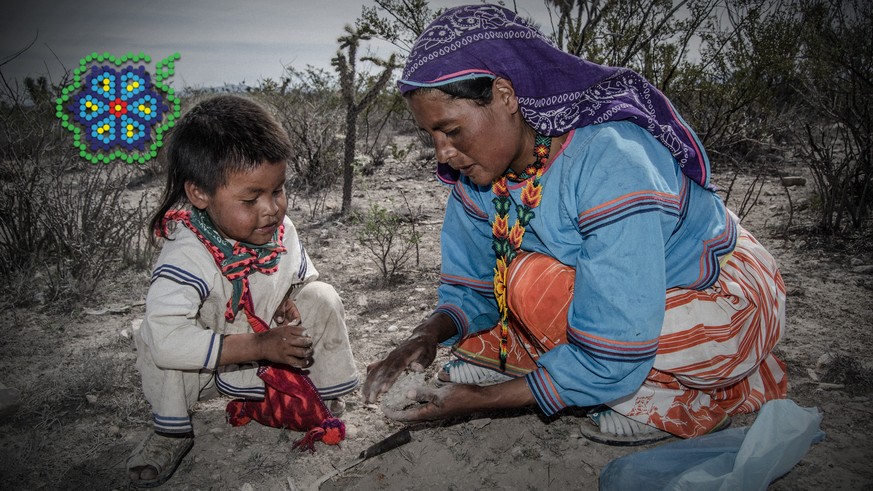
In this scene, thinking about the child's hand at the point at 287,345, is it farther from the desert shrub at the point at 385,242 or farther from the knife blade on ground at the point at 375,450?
the desert shrub at the point at 385,242

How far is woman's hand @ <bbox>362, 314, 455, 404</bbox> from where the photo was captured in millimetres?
1686

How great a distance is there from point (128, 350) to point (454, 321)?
75.4 inches

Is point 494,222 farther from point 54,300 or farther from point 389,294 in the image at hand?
point 54,300

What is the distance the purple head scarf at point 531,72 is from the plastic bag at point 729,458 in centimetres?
89

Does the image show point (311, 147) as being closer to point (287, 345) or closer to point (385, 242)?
point (385, 242)

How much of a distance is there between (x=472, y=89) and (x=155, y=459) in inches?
65.5

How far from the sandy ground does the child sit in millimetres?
188

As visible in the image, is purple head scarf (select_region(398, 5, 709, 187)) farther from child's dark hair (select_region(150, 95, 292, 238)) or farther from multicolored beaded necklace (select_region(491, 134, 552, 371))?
child's dark hair (select_region(150, 95, 292, 238))

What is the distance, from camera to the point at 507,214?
1.91 metres

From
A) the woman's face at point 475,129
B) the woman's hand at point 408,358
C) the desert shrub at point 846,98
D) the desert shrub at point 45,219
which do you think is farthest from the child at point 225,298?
the desert shrub at point 846,98

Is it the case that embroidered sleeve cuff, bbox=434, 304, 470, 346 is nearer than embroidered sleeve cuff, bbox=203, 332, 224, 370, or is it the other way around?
embroidered sleeve cuff, bbox=203, 332, 224, 370

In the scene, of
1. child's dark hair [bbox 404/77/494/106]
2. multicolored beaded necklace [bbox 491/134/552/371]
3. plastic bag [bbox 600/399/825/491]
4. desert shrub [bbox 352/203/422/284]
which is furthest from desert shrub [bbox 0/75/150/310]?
plastic bag [bbox 600/399/825/491]

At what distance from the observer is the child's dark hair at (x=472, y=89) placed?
1.56m

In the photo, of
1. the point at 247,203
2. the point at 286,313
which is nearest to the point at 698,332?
the point at 286,313
